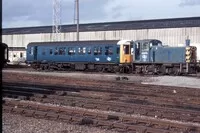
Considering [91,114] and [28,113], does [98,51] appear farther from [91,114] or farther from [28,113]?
[91,114]

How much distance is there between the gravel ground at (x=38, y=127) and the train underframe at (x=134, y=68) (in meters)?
24.1

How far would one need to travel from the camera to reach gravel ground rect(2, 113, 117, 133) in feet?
33.6

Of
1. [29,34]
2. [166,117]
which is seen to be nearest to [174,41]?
[29,34]

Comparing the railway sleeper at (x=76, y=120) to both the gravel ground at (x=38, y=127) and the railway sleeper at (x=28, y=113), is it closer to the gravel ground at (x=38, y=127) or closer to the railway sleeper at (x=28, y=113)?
the gravel ground at (x=38, y=127)

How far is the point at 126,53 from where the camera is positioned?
38250mm

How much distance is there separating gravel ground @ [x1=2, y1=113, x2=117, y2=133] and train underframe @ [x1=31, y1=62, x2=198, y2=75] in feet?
79.2

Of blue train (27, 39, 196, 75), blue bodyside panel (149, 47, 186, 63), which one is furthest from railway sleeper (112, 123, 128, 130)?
blue bodyside panel (149, 47, 186, 63)

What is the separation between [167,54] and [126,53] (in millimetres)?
4341

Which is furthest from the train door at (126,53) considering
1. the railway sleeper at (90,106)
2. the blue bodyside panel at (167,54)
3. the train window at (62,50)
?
the railway sleeper at (90,106)

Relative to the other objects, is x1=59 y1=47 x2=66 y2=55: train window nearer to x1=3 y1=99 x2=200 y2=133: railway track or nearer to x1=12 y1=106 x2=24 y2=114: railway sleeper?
x1=3 y1=99 x2=200 y2=133: railway track

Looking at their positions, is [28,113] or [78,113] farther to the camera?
[28,113]

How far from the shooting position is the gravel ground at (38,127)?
403 inches

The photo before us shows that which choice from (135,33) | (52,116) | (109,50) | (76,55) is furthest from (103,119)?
(135,33)

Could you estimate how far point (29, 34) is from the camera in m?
79.0
